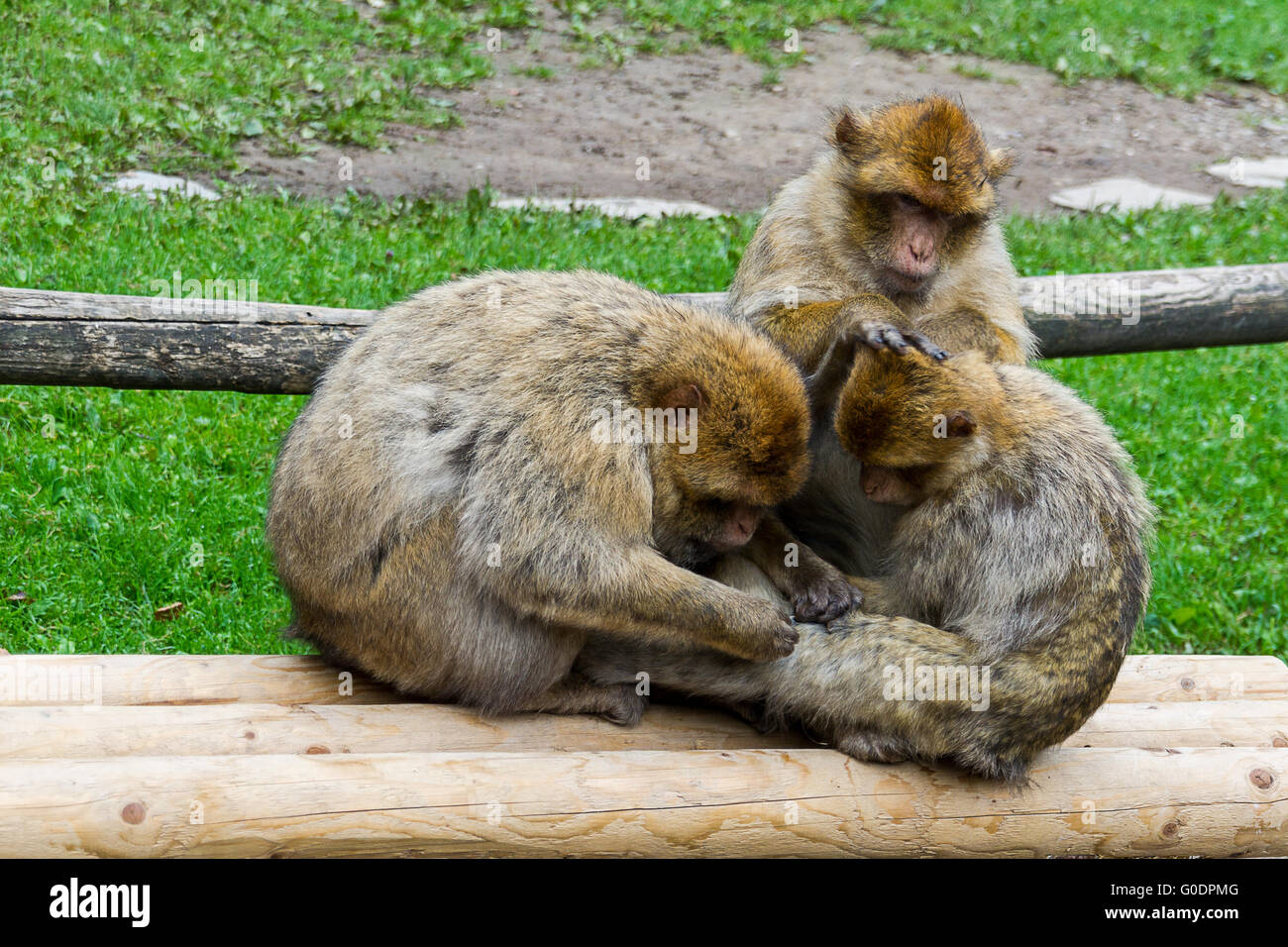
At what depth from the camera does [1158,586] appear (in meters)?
6.56

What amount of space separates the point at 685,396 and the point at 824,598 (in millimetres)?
764

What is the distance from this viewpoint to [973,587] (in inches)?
149

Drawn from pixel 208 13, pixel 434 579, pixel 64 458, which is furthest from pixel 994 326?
pixel 208 13

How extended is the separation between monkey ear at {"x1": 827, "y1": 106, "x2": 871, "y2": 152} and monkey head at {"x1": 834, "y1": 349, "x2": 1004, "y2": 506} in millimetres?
1118

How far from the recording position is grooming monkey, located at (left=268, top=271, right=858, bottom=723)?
3.47 metres

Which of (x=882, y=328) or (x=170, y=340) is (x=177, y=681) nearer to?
(x=170, y=340)

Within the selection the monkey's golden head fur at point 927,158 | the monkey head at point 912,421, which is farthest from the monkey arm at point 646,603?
the monkey's golden head fur at point 927,158

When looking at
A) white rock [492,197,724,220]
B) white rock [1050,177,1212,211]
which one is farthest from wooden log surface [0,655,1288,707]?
white rock [1050,177,1212,211]

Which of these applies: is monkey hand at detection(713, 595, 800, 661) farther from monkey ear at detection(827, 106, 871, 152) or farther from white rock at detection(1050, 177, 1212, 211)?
white rock at detection(1050, 177, 1212, 211)

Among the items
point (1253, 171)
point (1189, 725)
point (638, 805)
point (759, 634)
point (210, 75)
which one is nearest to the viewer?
point (638, 805)

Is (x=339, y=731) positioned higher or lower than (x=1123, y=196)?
lower

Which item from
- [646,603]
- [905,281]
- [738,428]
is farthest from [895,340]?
[646,603]

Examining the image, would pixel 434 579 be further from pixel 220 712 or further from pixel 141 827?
pixel 141 827

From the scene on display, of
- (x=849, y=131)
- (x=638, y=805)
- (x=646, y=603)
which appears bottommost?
(x=638, y=805)
